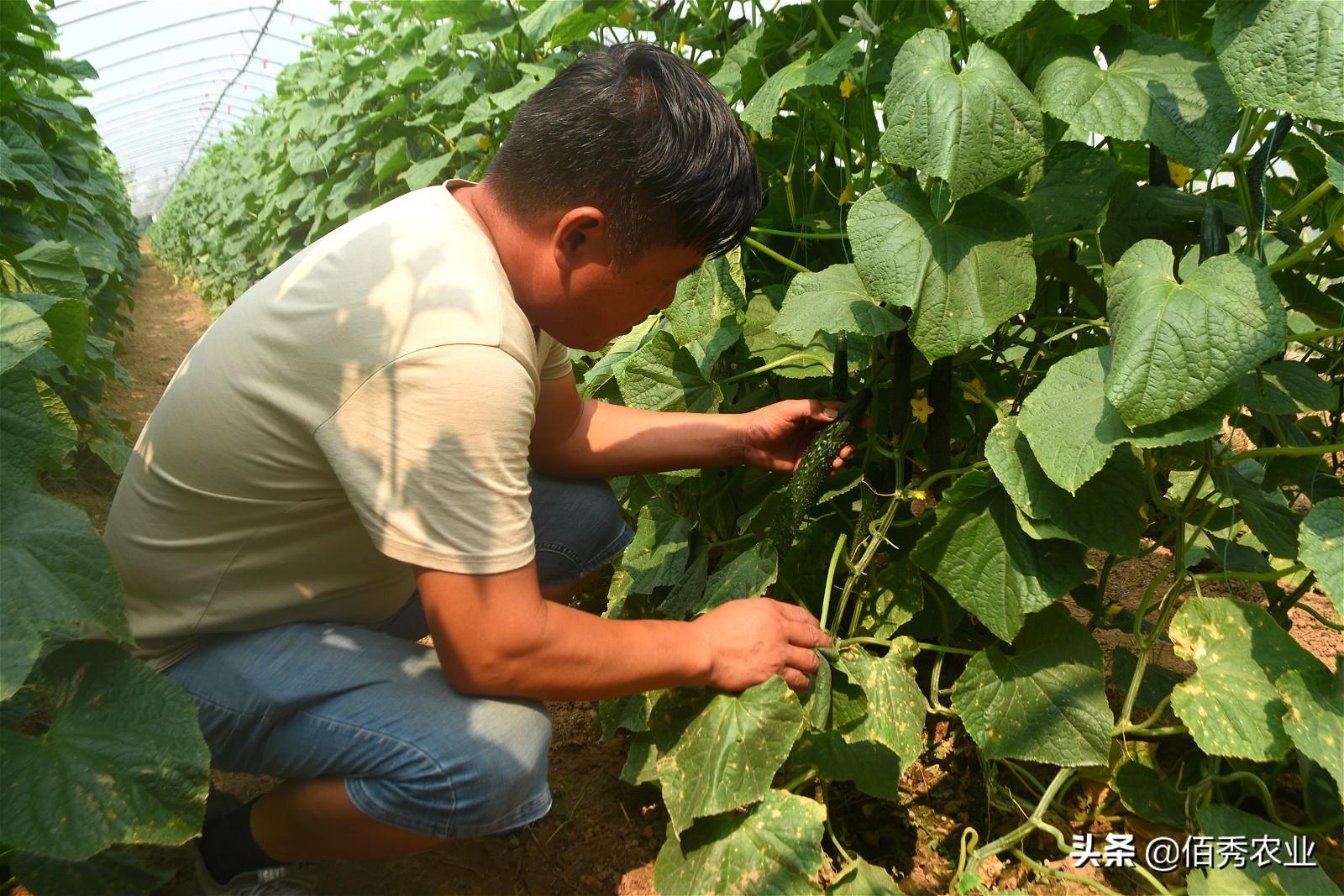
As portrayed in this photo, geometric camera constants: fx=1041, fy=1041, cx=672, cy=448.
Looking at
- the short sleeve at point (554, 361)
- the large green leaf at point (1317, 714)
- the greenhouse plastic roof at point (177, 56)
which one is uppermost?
the short sleeve at point (554, 361)

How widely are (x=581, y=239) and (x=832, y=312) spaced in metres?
0.42

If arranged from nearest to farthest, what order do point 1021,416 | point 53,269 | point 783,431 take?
1. point 1021,416
2. point 783,431
3. point 53,269

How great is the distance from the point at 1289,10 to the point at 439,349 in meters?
1.13

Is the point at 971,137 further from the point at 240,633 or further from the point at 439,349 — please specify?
the point at 240,633

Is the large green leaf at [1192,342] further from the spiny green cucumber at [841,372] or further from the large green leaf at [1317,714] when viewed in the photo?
the spiny green cucumber at [841,372]

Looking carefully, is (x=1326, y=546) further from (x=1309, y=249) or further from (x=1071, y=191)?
(x=1071, y=191)

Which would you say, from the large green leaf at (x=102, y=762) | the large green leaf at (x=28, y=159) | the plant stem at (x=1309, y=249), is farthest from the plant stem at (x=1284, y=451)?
the large green leaf at (x=28, y=159)

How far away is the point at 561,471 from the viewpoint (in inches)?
83.4


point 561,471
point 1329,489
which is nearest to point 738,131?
point 561,471

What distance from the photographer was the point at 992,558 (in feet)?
5.28

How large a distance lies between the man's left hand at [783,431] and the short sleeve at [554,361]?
0.36m

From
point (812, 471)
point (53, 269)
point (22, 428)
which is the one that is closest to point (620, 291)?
point (812, 471)

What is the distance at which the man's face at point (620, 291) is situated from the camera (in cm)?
148

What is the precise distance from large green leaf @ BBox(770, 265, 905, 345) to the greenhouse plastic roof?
28.8ft
